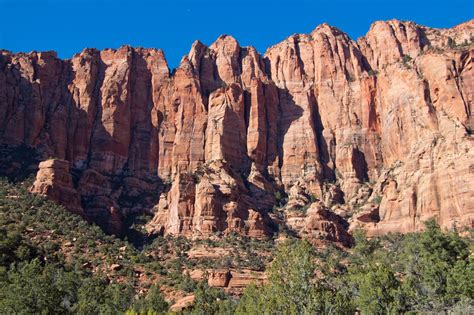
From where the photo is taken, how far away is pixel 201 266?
78688 millimetres

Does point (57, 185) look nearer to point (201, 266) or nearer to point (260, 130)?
point (201, 266)

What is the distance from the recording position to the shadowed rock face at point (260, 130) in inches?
3703

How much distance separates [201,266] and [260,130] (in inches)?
1785

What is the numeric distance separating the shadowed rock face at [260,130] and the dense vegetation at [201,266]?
28.2 ft

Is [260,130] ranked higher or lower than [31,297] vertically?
higher

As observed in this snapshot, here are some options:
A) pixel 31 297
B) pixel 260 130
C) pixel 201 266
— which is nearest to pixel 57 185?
pixel 201 266

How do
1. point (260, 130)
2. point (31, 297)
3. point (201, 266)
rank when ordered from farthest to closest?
point (260, 130) < point (201, 266) < point (31, 297)

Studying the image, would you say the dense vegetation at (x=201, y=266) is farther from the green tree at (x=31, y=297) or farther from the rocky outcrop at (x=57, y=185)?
the rocky outcrop at (x=57, y=185)

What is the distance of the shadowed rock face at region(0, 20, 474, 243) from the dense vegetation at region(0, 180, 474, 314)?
8.60 m

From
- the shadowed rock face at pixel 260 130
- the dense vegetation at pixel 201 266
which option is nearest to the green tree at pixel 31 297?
the dense vegetation at pixel 201 266

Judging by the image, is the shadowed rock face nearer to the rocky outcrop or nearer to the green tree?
the rocky outcrop

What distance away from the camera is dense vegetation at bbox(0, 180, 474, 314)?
4131 cm

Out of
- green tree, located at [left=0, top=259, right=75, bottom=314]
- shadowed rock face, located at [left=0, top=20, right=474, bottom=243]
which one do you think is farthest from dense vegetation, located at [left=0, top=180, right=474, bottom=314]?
shadowed rock face, located at [left=0, top=20, right=474, bottom=243]

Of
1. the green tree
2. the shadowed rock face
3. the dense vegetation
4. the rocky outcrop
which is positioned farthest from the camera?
the shadowed rock face
